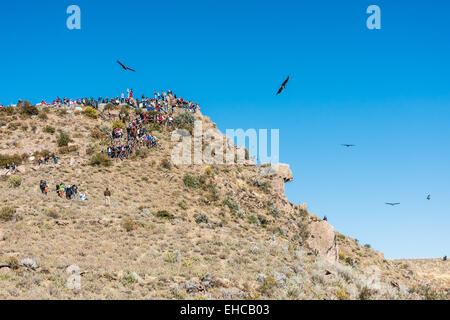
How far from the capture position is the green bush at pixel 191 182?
36.8 meters

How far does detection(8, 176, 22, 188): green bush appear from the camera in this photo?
31427 mm

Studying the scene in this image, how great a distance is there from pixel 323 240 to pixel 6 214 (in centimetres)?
3007

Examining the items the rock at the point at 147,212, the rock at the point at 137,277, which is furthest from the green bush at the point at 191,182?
the rock at the point at 137,277

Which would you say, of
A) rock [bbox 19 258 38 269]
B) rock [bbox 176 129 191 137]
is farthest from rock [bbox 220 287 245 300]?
rock [bbox 176 129 191 137]

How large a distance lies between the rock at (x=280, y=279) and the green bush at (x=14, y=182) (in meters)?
25.0

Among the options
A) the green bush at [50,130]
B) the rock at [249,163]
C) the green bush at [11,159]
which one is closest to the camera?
the green bush at [11,159]

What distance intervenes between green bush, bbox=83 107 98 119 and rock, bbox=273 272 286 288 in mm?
40633

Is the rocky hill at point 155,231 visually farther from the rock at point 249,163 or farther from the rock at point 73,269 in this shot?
the rock at point 249,163

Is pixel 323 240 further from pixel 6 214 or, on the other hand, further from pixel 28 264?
pixel 28 264

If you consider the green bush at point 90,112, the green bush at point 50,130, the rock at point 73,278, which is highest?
the green bush at point 90,112

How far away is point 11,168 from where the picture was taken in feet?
116

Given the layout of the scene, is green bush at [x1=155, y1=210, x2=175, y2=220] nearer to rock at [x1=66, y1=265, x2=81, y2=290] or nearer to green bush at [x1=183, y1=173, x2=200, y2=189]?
green bush at [x1=183, y1=173, x2=200, y2=189]

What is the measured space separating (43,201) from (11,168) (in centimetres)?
1095
